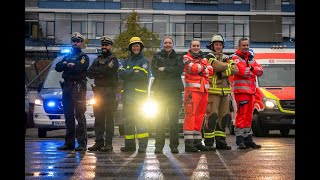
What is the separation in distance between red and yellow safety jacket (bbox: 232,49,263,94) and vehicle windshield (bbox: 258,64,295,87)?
579 cm

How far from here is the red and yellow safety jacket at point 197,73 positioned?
11.2 meters

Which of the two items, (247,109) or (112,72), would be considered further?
(247,109)

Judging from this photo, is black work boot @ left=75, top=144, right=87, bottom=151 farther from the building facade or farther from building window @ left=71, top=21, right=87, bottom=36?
building window @ left=71, top=21, right=87, bottom=36

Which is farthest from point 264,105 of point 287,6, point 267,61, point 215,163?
point 287,6

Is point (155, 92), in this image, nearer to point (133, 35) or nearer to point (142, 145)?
point (142, 145)

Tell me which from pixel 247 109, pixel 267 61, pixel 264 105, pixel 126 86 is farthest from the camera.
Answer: pixel 267 61

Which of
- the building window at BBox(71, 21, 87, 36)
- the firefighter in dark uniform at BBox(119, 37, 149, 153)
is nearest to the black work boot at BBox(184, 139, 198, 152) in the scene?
the firefighter in dark uniform at BBox(119, 37, 149, 153)

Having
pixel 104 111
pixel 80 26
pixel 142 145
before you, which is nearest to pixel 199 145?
pixel 142 145

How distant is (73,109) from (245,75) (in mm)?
3134

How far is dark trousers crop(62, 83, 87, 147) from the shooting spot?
1148 centimetres

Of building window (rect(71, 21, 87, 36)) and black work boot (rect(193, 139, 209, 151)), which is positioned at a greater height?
building window (rect(71, 21, 87, 36))

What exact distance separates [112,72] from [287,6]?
4809 cm
